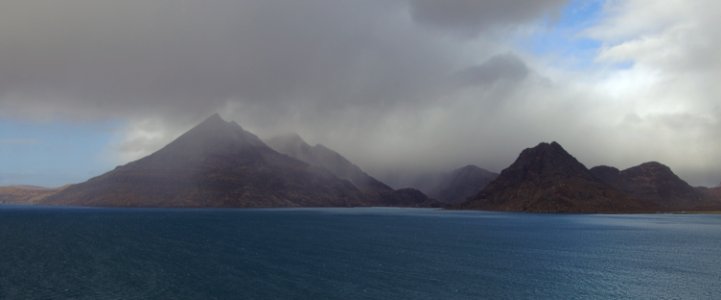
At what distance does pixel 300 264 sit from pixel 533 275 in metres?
45.4

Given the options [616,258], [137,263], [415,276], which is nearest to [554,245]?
[616,258]

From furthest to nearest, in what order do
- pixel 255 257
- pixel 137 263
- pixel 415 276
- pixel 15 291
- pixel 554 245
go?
pixel 554 245 → pixel 255 257 → pixel 137 263 → pixel 415 276 → pixel 15 291

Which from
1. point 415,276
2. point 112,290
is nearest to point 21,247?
point 112,290

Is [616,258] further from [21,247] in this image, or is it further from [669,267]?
[21,247]

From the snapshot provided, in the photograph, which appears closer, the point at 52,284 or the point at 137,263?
the point at 52,284

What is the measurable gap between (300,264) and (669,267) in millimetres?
77223

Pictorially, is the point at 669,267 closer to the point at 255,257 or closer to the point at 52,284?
the point at 255,257

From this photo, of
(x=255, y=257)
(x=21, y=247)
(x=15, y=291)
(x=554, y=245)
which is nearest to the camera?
(x=15, y=291)

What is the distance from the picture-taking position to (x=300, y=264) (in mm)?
92188

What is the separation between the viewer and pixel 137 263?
9094 cm

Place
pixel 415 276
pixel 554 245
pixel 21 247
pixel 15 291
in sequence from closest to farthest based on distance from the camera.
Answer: pixel 15 291
pixel 415 276
pixel 21 247
pixel 554 245

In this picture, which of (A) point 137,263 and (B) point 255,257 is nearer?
(A) point 137,263

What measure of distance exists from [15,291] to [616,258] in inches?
4683

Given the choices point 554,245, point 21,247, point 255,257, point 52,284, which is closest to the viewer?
point 52,284
